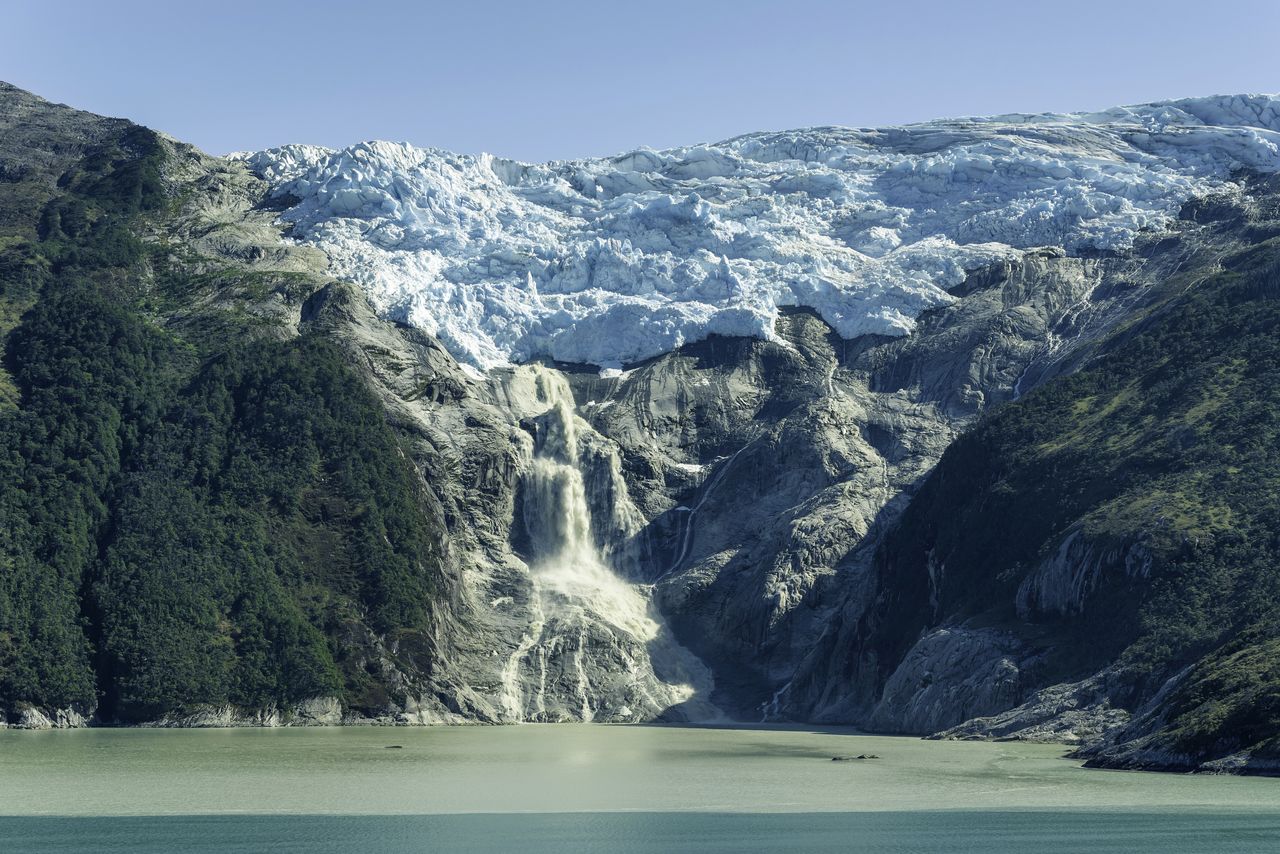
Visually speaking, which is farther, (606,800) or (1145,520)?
(1145,520)

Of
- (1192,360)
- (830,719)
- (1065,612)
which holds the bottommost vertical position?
(830,719)

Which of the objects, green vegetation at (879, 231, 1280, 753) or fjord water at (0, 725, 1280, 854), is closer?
fjord water at (0, 725, 1280, 854)

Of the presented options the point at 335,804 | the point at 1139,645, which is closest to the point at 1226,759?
the point at 1139,645

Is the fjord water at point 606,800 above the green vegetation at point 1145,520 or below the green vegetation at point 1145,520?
below

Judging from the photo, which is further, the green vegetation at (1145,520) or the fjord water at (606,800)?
the green vegetation at (1145,520)

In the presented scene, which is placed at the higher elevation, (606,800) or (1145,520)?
(1145,520)

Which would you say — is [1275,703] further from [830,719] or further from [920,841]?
[830,719]

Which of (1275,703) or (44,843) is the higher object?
(1275,703)

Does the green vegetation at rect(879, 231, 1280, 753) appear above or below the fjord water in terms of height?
above
